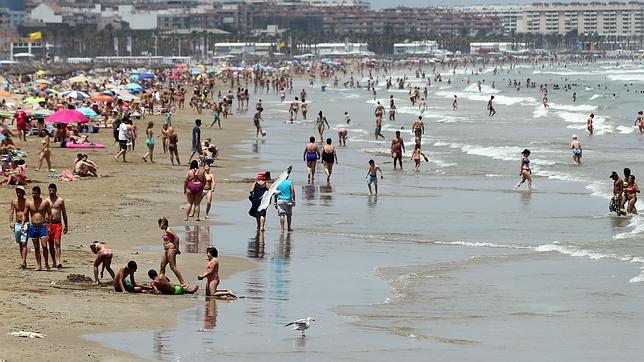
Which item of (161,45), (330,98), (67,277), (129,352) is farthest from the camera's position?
(161,45)

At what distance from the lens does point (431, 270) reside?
57.2ft

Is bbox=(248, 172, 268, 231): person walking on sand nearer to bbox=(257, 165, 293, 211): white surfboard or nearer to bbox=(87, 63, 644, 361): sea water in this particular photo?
bbox=(257, 165, 293, 211): white surfboard

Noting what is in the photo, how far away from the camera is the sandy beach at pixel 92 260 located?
12398mm

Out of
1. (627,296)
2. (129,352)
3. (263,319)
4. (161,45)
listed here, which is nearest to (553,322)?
(627,296)

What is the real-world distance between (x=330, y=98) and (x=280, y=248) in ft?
203

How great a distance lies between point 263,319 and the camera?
13805 millimetres

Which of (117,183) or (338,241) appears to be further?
(117,183)

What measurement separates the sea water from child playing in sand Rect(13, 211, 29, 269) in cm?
232

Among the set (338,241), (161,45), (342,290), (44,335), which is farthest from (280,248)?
(161,45)

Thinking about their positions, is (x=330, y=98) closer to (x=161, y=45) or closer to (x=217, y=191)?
(x=217, y=191)

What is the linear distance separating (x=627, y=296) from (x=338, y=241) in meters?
5.43

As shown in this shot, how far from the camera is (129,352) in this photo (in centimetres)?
1198

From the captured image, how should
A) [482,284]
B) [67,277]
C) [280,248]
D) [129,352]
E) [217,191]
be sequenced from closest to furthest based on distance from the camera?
[129,352] < [67,277] < [482,284] < [280,248] < [217,191]

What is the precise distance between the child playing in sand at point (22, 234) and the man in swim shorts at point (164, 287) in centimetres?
164
